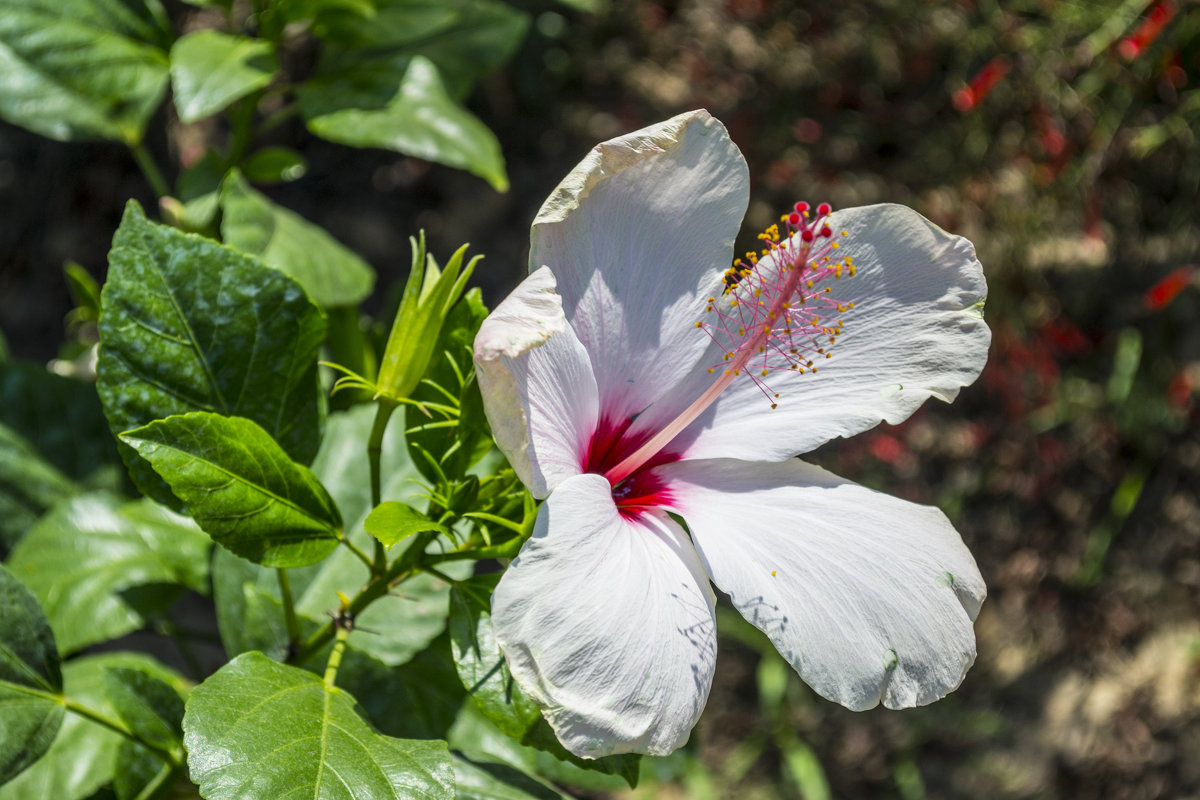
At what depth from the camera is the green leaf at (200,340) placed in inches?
43.4

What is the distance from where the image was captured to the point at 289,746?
934 millimetres

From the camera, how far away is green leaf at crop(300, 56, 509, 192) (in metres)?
1.62

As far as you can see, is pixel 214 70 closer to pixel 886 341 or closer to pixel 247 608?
pixel 247 608

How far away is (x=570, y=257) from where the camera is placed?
1.01 meters

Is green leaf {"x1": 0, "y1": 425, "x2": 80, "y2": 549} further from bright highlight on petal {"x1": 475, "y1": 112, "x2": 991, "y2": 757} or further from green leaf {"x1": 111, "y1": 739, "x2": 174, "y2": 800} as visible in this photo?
bright highlight on petal {"x1": 475, "y1": 112, "x2": 991, "y2": 757}

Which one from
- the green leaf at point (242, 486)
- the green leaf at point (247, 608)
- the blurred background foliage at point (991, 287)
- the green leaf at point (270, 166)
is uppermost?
the green leaf at point (242, 486)

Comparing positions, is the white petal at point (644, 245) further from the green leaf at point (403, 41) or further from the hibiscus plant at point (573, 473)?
the green leaf at point (403, 41)

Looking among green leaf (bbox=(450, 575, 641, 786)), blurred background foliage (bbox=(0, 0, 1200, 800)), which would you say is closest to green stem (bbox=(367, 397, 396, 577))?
green leaf (bbox=(450, 575, 641, 786))

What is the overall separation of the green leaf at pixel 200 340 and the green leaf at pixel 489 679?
1.06ft

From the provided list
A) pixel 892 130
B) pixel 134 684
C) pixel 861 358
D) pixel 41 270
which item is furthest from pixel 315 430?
pixel 892 130

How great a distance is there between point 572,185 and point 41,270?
Result: 249 centimetres

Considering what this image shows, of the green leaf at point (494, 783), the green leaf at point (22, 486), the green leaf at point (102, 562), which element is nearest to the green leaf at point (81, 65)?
the green leaf at point (22, 486)

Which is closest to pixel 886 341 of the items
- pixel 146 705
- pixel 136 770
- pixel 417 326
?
pixel 417 326

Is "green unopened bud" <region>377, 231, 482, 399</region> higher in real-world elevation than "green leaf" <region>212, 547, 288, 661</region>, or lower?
higher
